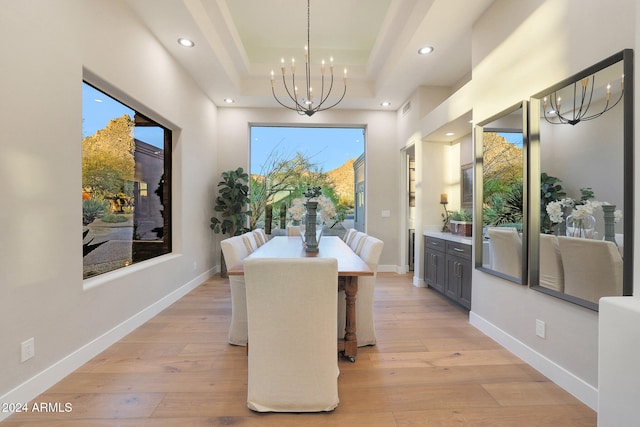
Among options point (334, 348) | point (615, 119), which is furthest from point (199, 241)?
point (615, 119)

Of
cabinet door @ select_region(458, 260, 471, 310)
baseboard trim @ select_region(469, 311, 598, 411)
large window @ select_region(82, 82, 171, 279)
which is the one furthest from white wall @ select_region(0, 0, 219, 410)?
cabinet door @ select_region(458, 260, 471, 310)

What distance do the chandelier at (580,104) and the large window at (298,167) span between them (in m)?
4.07

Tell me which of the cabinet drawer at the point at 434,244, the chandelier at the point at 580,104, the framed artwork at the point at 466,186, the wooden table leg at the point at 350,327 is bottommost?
the wooden table leg at the point at 350,327

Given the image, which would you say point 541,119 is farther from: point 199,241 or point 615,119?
point 199,241

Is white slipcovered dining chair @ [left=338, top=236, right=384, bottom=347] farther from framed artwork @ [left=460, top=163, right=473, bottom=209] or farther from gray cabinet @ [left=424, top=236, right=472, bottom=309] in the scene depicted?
framed artwork @ [left=460, top=163, right=473, bottom=209]

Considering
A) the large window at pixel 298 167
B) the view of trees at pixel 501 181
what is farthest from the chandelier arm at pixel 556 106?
the large window at pixel 298 167

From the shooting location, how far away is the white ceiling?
123 inches

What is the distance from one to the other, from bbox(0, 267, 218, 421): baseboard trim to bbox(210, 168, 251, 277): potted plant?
1.90 m

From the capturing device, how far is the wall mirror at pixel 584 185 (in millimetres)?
1649

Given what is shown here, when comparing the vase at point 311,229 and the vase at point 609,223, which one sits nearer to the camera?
the vase at point 609,223

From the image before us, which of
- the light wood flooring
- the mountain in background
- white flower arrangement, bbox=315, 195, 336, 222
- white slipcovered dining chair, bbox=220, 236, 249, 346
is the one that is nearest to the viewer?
the light wood flooring

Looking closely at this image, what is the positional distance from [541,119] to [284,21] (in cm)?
340

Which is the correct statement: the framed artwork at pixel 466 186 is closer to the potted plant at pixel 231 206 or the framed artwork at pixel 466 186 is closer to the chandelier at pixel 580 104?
the chandelier at pixel 580 104

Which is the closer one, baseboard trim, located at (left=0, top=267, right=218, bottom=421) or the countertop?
→ baseboard trim, located at (left=0, top=267, right=218, bottom=421)
